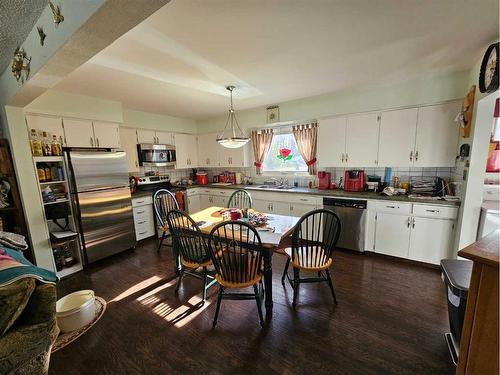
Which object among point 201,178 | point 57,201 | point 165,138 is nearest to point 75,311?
point 57,201

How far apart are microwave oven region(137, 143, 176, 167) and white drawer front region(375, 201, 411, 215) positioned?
3.77 meters

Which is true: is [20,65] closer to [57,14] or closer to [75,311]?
[57,14]

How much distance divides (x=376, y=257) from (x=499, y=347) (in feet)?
8.17

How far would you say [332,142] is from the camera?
3.47 m

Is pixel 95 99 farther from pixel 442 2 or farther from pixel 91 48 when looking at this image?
pixel 442 2

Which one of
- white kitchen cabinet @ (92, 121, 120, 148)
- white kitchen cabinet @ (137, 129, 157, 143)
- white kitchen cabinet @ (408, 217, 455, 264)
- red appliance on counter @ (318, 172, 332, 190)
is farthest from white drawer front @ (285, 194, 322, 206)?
white kitchen cabinet @ (92, 121, 120, 148)

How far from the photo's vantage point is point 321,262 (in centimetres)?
206

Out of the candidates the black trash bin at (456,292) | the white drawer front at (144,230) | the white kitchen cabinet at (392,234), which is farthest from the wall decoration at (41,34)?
the white kitchen cabinet at (392,234)

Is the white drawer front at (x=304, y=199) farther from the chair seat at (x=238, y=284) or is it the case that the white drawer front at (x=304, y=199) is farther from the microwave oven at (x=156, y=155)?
the microwave oven at (x=156, y=155)

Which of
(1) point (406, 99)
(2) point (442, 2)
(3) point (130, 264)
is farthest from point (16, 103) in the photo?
(1) point (406, 99)

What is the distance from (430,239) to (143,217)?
4282 mm

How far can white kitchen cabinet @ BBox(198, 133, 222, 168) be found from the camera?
4810 mm

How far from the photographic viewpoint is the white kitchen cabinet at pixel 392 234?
9.25ft

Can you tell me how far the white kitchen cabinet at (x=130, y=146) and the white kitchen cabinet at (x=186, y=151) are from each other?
2.83 feet
